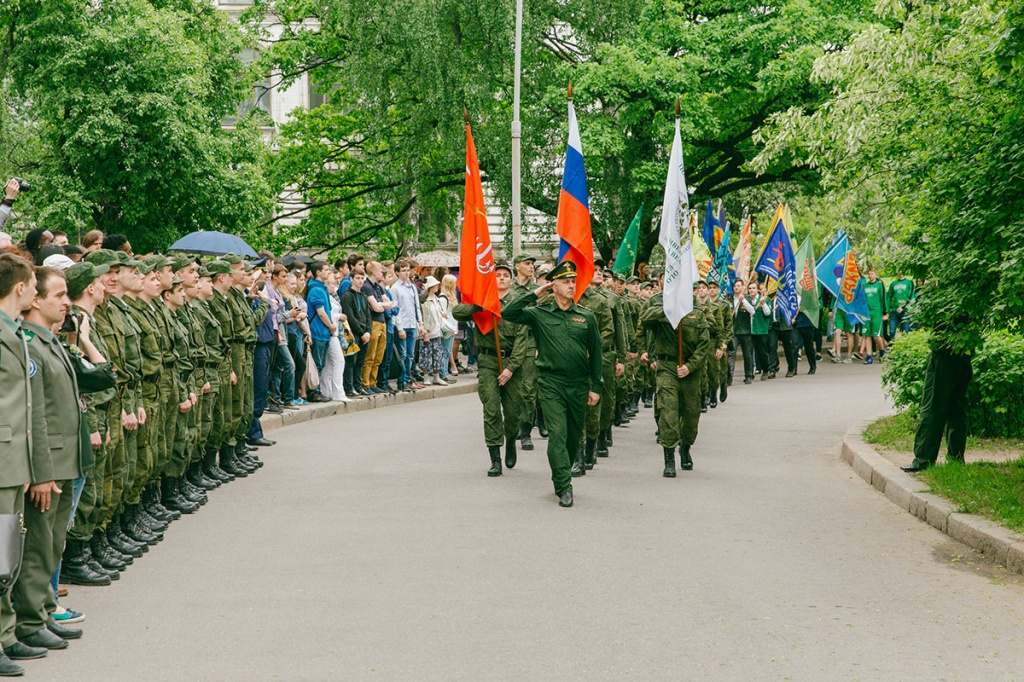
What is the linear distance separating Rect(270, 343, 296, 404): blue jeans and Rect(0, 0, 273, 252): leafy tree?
25.1 ft

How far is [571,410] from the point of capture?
35.8 feet

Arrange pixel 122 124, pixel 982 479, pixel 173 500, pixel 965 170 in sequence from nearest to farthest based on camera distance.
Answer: pixel 965 170 < pixel 173 500 < pixel 982 479 < pixel 122 124

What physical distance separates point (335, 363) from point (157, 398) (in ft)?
30.9

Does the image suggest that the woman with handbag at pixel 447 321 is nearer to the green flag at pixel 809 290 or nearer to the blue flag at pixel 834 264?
the green flag at pixel 809 290

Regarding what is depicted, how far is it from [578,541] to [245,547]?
2.29m

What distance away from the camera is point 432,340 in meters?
22.2

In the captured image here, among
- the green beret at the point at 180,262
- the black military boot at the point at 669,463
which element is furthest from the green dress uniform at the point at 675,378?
the green beret at the point at 180,262

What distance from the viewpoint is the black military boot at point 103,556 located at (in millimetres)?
8141

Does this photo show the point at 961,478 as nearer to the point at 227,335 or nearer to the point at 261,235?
the point at 227,335

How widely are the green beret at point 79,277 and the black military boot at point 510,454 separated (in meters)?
5.63

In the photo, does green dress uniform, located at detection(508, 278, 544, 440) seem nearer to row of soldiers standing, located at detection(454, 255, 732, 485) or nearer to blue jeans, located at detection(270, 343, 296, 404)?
row of soldiers standing, located at detection(454, 255, 732, 485)

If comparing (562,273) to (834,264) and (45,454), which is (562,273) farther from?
(834,264)

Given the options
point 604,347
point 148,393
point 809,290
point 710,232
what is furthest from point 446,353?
point 148,393

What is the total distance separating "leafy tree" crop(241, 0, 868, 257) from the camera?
88.1 feet
